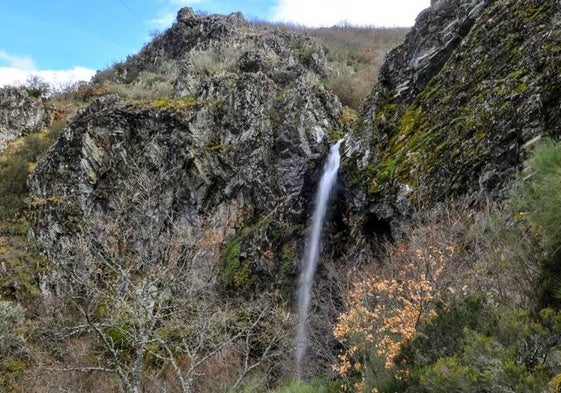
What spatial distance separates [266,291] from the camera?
22.0 metres

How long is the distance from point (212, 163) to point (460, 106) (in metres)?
16.0

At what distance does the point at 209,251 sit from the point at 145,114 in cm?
1080

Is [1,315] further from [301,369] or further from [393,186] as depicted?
[393,186]

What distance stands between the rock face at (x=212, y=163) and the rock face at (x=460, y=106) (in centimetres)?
551

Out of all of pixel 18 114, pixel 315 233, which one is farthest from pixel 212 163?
pixel 18 114

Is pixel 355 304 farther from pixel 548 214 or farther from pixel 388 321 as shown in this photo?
pixel 548 214

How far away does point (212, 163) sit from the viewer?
2723 cm

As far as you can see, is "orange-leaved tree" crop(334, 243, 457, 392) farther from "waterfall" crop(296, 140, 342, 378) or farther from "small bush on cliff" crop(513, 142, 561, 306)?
"waterfall" crop(296, 140, 342, 378)

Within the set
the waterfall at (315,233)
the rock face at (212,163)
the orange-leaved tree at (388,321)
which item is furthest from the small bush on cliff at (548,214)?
the rock face at (212,163)

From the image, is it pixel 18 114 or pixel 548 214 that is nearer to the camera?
pixel 548 214

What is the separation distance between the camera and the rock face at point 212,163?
24.2m

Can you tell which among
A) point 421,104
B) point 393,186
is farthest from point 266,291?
point 421,104

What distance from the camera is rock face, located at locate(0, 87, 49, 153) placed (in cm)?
3809

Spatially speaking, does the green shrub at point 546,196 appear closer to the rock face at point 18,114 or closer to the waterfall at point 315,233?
the waterfall at point 315,233
